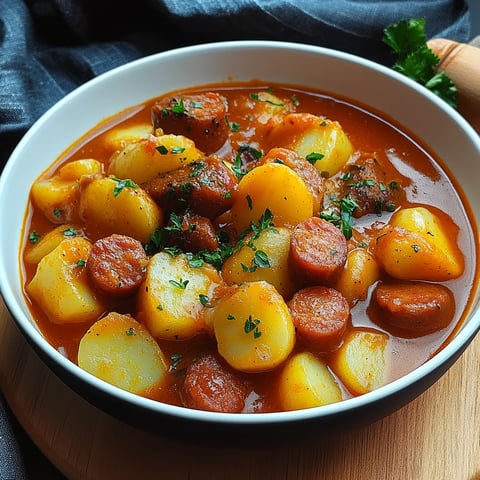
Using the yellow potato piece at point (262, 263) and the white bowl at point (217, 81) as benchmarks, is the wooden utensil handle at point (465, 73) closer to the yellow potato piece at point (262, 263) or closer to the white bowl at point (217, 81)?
the white bowl at point (217, 81)

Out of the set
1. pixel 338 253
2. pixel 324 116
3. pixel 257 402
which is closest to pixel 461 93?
pixel 324 116

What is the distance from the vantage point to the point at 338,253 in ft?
7.43

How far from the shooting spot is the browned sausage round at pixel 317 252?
2223mm

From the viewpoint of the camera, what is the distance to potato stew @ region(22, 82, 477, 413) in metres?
2.14

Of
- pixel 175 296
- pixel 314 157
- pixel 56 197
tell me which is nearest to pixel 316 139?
pixel 314 157

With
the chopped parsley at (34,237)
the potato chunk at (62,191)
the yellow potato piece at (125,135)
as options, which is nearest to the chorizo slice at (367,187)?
the yellow potato piece at (125,135)

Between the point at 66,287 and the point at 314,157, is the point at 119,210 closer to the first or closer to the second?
the point at 66,287

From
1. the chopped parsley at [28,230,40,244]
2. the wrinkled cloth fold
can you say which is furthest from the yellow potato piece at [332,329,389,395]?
the wrinkled cloth fold

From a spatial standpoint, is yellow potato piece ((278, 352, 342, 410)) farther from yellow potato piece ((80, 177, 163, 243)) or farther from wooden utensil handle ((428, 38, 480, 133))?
wooden utensil handle ((428, 38, 480, 133))

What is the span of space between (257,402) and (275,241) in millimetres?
515

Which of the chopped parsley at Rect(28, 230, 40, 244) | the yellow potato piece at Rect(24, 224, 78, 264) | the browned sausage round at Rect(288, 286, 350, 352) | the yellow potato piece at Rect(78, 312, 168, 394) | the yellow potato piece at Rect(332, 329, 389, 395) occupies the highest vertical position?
the browned sausage round at Rect(288, 286, 350, 352)

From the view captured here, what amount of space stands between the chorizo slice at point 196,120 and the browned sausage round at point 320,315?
2.66 feet

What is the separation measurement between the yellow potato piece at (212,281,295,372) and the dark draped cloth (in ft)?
5.57

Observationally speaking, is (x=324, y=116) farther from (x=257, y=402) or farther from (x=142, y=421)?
(x=142, y=421)
